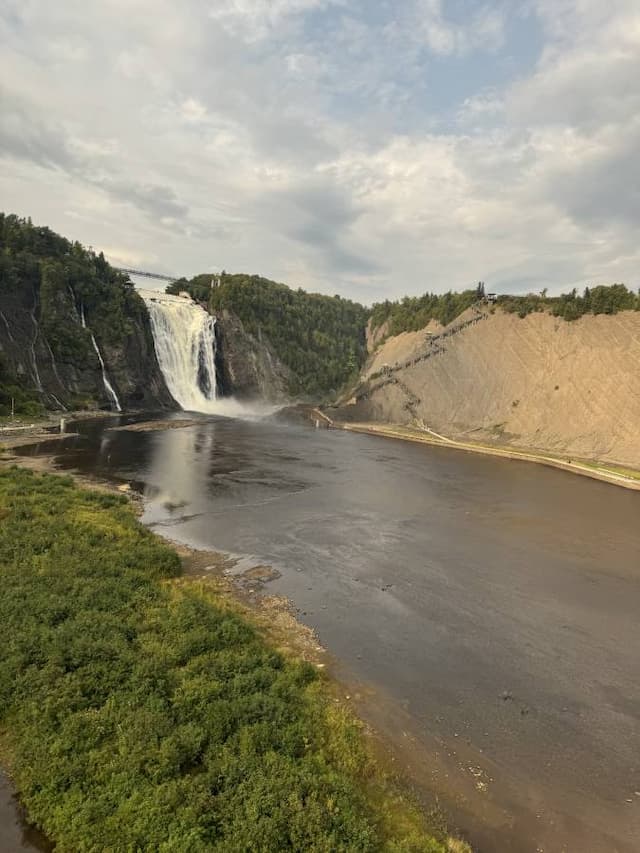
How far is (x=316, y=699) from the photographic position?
40.9 feet

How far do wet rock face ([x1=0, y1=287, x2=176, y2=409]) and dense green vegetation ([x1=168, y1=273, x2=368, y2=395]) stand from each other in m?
25.4

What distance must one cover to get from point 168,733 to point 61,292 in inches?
3201

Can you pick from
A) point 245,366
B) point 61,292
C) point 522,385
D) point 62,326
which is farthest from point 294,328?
point 522,385

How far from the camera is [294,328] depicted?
4742 inches

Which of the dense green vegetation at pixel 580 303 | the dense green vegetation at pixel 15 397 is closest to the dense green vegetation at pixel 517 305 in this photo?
the dense green vegetation at pixel 580 303

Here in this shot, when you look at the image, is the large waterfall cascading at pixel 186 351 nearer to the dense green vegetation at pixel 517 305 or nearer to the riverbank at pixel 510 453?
the riverbank at pixel 510 453

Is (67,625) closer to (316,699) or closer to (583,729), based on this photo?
(316,699)

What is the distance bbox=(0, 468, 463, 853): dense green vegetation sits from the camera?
8.37m

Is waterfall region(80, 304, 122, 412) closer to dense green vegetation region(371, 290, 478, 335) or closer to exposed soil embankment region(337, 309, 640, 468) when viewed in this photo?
exposed soil embankment region(337, 309, 640, 468)

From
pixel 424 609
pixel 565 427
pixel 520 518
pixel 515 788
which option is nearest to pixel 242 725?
pixel 515 788

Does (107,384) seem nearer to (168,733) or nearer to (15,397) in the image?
(15,397)

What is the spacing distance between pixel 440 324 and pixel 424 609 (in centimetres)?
7522

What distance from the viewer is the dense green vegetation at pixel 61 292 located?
73.6 m

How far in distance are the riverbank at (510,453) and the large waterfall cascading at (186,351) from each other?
1001 inches
